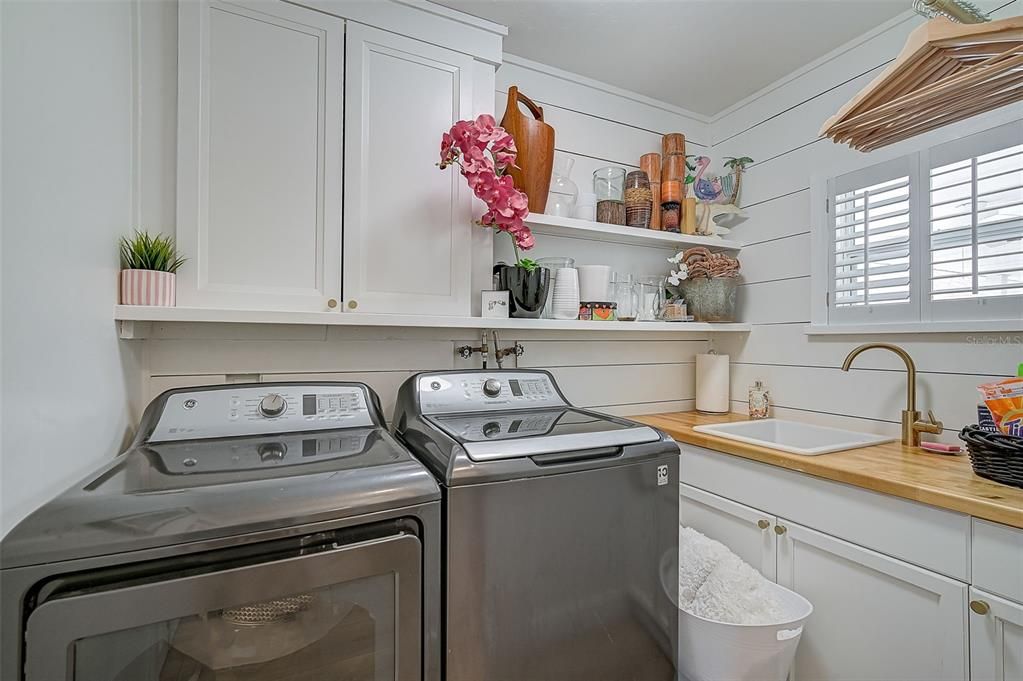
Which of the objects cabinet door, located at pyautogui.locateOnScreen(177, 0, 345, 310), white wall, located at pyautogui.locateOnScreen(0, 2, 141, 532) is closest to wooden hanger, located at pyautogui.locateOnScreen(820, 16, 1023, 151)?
cabinet door, located at pyautogui.locateOnScreen(177, 0, 345, 310)

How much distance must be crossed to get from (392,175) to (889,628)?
6.55 ft

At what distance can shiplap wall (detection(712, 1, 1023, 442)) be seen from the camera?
1600 millimetres

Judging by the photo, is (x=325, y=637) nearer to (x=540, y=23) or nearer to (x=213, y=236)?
(x=213, y=236)

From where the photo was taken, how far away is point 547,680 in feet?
3.58

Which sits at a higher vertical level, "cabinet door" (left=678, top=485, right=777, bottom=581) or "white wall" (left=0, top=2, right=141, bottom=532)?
"white wall" (left=0, top=2, right=141, bottom=532)

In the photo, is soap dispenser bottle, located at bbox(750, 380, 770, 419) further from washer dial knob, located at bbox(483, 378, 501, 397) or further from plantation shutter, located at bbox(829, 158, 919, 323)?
washer dial knob, located at bbox(483, 378, 501, 397)

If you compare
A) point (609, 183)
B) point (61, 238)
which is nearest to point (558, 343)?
point (609, 183)

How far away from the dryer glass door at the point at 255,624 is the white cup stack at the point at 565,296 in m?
1.17

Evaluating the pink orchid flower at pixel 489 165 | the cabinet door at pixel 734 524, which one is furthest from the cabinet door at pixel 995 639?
the pink orchid flower at pixel 489 165

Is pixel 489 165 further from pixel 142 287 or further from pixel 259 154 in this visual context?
pixel 142 287

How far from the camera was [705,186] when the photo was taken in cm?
229

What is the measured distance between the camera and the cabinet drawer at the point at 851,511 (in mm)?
1138

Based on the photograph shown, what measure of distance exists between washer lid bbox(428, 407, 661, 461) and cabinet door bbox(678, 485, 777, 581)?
1.38 feet

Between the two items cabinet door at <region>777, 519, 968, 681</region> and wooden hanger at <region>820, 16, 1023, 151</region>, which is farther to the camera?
cabinet door at <region>777, 519, 968, 681</region>
